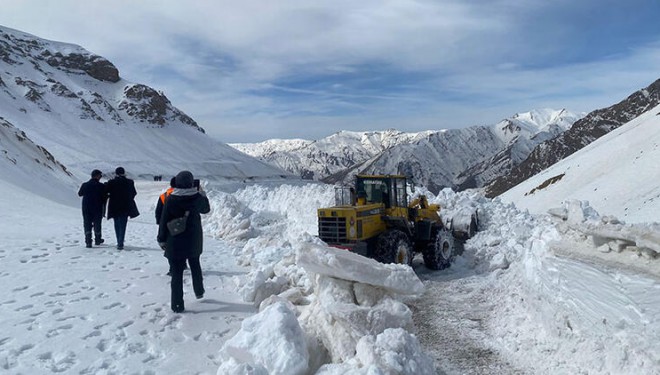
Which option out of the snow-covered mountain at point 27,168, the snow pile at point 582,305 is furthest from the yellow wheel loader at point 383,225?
the snow-covered mountain at point 27,168

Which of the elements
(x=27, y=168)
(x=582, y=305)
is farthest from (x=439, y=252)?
(x=27, y=168)

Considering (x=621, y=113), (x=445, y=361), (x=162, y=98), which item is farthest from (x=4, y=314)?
(x=621, y=113)

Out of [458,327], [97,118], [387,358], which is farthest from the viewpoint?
[97,118]

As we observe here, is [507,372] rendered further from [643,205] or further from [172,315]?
[643,205]

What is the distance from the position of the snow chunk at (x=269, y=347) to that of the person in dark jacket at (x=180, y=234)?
1521 mm

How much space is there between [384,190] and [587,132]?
491ft

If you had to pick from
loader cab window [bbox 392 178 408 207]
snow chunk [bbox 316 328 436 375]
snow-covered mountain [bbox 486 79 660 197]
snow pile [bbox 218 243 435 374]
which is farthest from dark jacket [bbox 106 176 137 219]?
snow-covered mountain [bbox 486 79 660 197]

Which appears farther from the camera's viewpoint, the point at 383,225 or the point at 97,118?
the point at 97,118

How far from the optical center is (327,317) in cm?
479

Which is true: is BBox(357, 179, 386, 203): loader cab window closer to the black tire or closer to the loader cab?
the loader cab

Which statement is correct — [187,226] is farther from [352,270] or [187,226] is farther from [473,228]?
[473,228]

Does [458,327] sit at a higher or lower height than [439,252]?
lower

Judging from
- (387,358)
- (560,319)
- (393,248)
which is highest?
(393,248)

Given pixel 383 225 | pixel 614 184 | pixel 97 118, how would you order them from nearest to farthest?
pixel 383 225 → pixel 614 184 → pixel 97 118
